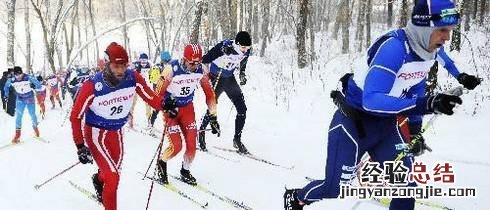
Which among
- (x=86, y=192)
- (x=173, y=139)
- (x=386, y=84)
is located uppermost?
(x=386, y=84)

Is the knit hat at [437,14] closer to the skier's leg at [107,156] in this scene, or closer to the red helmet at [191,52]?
the skier's leg at [107,156]

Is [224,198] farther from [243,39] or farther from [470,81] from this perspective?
[243,39]

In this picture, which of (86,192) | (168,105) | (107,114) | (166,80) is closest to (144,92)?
(168,105)

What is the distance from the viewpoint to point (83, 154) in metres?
4.86

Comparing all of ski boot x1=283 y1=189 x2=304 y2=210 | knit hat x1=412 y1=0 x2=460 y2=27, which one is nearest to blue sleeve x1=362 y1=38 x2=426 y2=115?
knit hat x1=412 y1=0 x2=460 y2=27

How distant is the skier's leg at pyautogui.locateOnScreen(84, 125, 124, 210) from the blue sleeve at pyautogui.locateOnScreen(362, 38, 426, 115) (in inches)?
110

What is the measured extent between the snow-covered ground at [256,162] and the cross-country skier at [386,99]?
34.5 inches

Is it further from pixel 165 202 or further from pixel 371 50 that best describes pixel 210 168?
pixel 371 50

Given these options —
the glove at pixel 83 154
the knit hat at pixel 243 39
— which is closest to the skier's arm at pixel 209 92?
the knit hat at pixel 243 39

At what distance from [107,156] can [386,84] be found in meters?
3.03

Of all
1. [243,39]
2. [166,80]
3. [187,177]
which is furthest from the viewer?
[243,39]

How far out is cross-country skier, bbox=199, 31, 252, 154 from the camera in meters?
8.65

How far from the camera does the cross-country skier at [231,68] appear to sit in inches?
340

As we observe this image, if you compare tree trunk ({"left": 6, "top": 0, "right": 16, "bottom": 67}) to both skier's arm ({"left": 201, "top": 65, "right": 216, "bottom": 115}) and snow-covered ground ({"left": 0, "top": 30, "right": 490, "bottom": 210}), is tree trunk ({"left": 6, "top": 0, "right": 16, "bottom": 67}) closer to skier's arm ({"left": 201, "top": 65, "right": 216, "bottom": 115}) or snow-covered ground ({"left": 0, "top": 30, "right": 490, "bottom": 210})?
snow-covered ground ({"left": 0, "top": 30, "right": 490, "bottom": 210})
